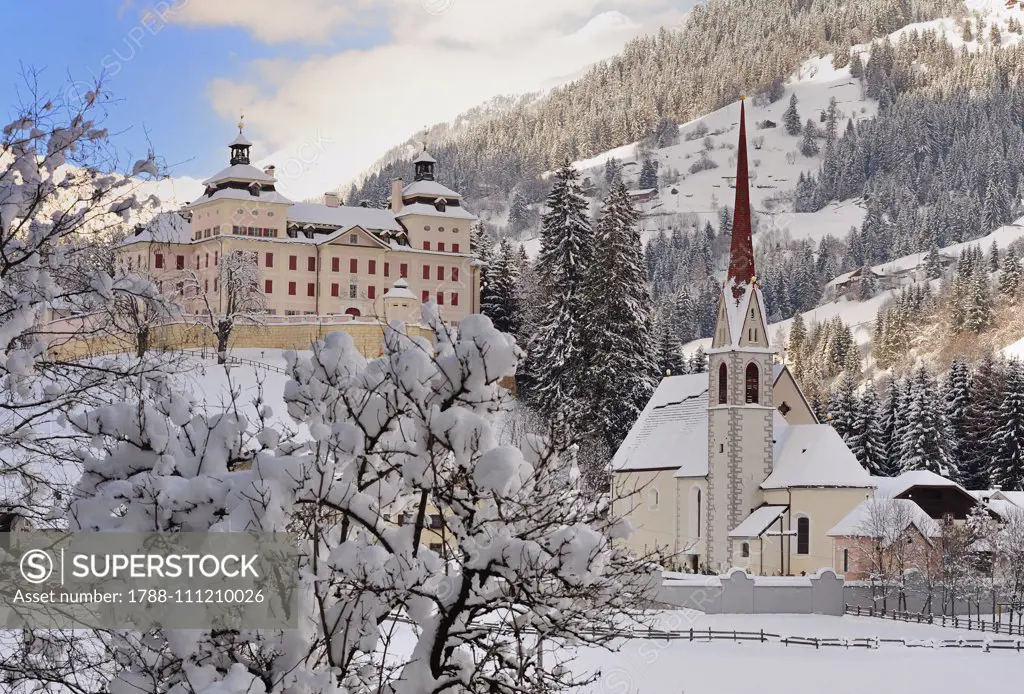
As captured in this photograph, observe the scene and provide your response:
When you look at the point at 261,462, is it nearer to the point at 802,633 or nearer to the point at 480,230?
the point at 802,633

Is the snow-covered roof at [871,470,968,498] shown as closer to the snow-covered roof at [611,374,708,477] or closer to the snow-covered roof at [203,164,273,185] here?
the snow-covered roof at [611,374,708,477]

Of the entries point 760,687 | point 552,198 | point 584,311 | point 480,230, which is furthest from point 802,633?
point 480,230

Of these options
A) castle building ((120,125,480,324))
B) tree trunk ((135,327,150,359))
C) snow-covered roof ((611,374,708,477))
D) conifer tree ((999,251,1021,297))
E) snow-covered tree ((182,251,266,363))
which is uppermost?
conifer tree ((999,251,1021,297))

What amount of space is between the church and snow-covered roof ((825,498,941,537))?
1.93 feet

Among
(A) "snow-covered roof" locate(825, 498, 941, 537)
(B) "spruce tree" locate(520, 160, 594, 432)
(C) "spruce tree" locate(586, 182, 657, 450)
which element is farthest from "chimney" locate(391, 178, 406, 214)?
(A) "snow-covered roof" locate(825, 498, 941, 537)

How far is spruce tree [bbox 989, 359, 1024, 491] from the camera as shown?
73500 mm

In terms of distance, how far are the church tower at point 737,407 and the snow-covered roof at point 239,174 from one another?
3169 cm

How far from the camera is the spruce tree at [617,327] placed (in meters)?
69.1

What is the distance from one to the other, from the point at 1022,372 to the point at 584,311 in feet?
79.5

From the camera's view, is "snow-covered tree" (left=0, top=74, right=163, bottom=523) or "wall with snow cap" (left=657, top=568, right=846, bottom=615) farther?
"wall with snow cap" (left=657, top=568, right=846, bottom=615)

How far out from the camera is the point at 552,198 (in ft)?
250

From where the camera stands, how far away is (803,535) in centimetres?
5653

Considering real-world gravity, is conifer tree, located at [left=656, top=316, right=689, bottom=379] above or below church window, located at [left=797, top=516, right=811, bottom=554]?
above

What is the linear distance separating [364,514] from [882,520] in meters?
46.3
